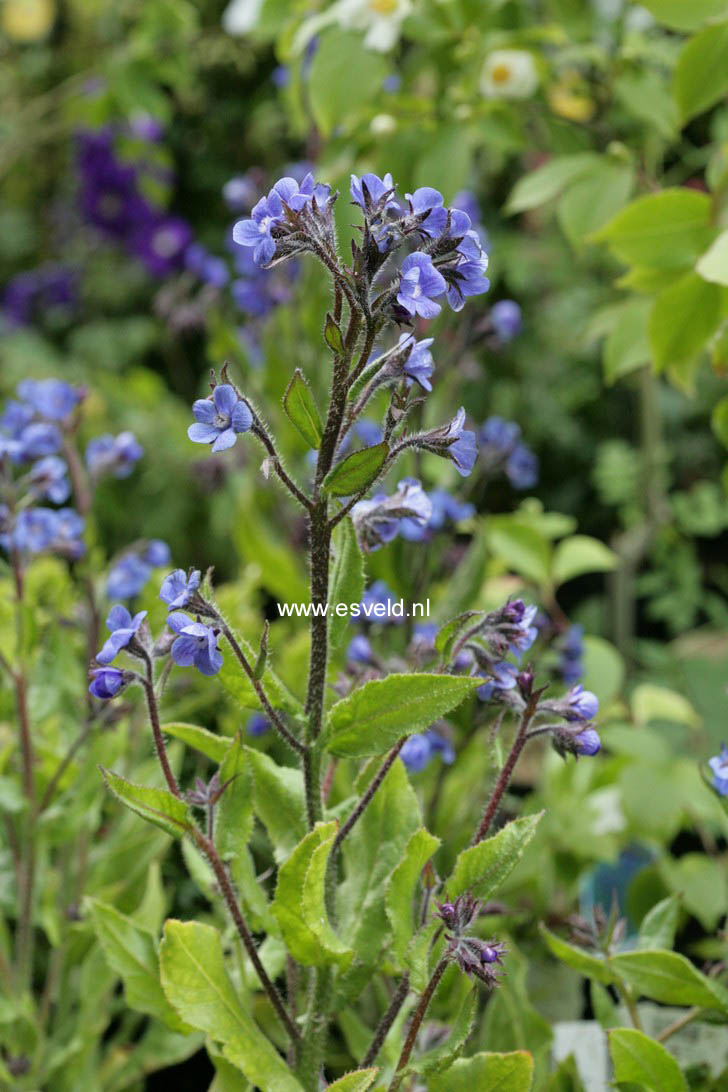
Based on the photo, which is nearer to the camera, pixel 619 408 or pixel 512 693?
pixel 512 693

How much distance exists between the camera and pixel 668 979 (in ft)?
2.06

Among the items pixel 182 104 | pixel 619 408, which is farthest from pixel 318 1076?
pixel 182 104

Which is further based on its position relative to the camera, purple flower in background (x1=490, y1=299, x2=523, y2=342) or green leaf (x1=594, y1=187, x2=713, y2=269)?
purple flower in background (x1=490, y1=299, x2=523, y2=342)

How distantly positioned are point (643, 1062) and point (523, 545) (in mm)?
634

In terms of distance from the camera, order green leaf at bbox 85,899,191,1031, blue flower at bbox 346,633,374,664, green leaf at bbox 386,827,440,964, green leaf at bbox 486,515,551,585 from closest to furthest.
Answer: green leaf at bbox 386,827,440,964
green leaf at bbox 85,899,191,1031
blue flower at bbox 346,633,374,664
green leaf at bbox 486,515,551,585

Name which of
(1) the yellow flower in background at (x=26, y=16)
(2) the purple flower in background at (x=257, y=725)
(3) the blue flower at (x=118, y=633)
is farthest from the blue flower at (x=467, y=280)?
(1) the yellow flower in background at (x=26, y=16)

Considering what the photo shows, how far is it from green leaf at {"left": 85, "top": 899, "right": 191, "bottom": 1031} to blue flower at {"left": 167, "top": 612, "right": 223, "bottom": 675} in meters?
0.24

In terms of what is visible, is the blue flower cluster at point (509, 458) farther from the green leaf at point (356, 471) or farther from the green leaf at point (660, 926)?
the green leaf at point (356, 471)

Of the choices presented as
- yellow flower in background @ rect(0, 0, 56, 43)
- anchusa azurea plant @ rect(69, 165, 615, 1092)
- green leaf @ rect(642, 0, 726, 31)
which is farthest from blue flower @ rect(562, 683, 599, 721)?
yellow flower in background @ rect(0, 0, 56, 43)

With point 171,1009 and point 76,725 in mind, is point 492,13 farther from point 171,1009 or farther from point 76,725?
point 171,1009

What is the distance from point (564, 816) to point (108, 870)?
1.46 ft

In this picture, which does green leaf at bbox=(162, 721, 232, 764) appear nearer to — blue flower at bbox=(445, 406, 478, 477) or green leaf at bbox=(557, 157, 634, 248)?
blue flower at bbox=(445, 406, 478, 477)

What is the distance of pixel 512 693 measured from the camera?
59 cm

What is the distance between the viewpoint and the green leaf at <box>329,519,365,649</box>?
0.55 meters
